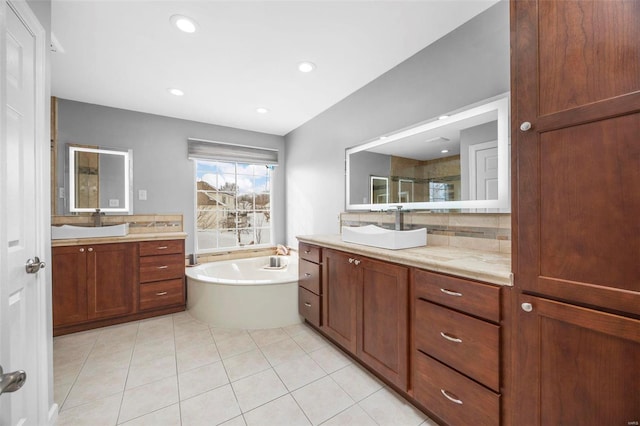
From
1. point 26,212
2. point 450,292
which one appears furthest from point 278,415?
point 26,212

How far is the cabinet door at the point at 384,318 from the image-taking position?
1490mm

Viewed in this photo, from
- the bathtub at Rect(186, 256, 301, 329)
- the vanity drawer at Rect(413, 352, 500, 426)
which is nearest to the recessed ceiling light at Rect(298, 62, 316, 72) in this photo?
the bathtub at Rect(186, 256, 301, 329)

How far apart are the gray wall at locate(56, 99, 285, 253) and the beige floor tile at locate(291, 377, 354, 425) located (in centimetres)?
255

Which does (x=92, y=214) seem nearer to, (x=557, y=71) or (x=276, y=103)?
(x=276, y=103)

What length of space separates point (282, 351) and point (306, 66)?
243 cm

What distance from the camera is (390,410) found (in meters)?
1.50

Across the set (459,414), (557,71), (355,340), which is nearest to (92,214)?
(355,340)

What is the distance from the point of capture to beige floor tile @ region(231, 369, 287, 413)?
1.56 metres

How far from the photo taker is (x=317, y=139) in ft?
10.9

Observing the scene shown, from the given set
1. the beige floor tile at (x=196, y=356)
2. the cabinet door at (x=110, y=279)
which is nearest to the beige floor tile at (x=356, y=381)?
the beige floor tile at (x=196, y=356)

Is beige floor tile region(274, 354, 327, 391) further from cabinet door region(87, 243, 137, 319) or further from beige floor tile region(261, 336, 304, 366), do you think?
cabinet door region(87, 243, 137, 319)

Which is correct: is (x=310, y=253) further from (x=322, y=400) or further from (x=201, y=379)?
(x=201, y=379)

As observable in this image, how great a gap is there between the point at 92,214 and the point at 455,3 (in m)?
3.87

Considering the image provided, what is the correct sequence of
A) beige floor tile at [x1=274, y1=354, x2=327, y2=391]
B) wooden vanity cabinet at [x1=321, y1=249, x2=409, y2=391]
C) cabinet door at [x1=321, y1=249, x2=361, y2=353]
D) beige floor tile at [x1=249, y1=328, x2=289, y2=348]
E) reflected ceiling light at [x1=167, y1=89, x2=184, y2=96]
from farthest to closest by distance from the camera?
1. reflected ceiling light at [x1=167, y1=89, x2=184, y2=96]
2. beige floor tile at [x1=249, y1=328, x2=289, y2=348]
3. cabinet door at [x1=321, y1=249, x2=361, y2=353]
4. beige floor tile at [x1=274, y1=354, x2=327, y2=391]
5. wooden vanity cabinet at [x1=321, y1=249, x2=409, y2=391]
